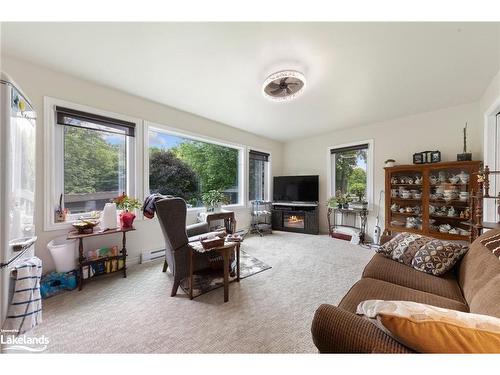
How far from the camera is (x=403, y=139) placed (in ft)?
11.6

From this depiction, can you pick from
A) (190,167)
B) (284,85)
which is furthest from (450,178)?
(190,167)

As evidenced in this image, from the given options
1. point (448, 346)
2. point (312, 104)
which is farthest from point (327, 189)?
point (448, 346)

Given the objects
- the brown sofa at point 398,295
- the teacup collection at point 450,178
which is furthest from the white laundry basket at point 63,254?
the teacup collection at point 450,178

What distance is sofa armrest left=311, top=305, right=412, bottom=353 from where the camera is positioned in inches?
29.0

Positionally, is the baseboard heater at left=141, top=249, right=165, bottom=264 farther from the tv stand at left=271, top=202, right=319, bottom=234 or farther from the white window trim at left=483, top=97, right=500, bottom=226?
the white window trim at left=483, top=97, right=500, bottom=226

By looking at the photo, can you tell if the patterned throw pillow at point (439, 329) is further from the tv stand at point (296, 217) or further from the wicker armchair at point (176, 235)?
the tv stand at point (296, 217)

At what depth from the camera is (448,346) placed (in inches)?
24.8

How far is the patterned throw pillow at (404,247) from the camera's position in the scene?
5.55 feet

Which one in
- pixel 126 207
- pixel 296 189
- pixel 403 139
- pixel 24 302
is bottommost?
pixel 24 302

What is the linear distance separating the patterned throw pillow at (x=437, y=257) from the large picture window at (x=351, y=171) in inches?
100

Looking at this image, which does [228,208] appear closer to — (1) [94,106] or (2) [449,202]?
(1) [94,106]

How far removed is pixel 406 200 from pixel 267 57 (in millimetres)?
3389
